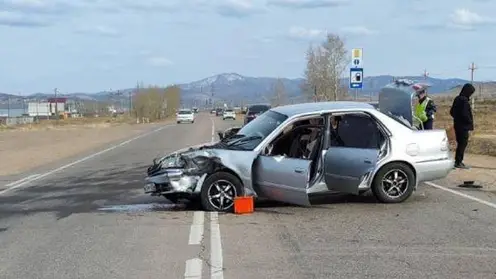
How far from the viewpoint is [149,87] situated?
115375mm

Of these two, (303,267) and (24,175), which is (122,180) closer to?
(24,175)

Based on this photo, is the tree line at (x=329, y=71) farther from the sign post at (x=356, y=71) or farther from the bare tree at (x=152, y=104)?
the bare tree at (x=152, y=104)

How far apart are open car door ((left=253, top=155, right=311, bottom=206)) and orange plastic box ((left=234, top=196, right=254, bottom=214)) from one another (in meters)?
0.24

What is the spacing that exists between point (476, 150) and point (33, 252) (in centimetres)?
1567

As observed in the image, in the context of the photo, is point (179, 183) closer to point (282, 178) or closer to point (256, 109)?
point (282, 178)

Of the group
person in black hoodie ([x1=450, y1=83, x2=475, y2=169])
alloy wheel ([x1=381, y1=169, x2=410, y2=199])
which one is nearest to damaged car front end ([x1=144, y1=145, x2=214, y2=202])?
alloy wheel ([x1=381, y1=169, x2=410, y2=199])

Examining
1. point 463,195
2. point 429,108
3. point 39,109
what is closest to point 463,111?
point 429,108

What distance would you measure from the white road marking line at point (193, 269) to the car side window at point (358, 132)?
163 inches

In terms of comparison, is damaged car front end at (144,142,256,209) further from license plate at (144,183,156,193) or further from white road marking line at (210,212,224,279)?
white road marking line at (210,212,224,279)

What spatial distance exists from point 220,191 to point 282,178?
0.93 metres

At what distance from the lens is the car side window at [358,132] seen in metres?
10.5

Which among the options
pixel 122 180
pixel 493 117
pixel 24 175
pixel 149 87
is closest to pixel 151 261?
pixel 122 180

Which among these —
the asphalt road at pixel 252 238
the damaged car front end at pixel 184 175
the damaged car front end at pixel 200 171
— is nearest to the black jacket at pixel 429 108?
the asphalt road at pixel 252 238

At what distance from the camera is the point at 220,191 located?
10.1 m
